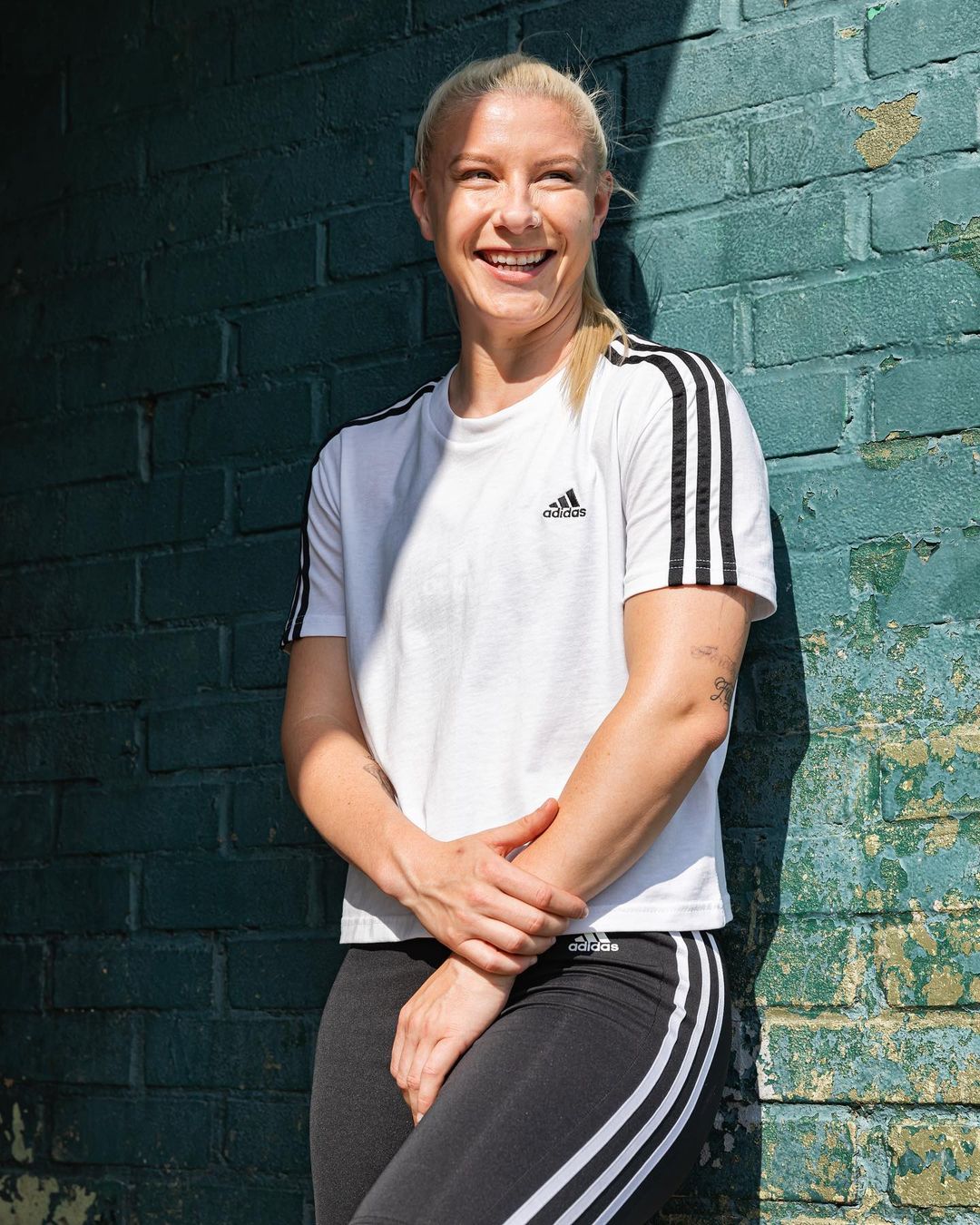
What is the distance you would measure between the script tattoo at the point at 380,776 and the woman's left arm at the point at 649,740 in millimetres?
349

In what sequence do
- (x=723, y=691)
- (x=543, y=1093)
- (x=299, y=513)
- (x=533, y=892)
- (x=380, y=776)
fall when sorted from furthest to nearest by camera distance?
(x=299, y=513)
(x=380, y=776)
(x=723, y=691)
(x=533, y=892)
(x=543, y=1093)

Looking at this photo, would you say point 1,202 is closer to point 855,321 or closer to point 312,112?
point 312,112

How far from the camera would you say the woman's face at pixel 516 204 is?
7.61 feet

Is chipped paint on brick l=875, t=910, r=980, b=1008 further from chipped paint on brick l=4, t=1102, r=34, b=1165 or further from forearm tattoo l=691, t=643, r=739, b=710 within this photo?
chipped paint on brick l=4, t=1102, r=34, b=1165

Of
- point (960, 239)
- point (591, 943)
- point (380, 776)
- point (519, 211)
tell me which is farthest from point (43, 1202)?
point (960, 239)

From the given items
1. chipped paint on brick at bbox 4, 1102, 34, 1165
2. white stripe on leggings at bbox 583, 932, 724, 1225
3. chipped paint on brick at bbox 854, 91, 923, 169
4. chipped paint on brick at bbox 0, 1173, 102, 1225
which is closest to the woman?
white stripe on leggings at bbox 583, 932, 724, 1225

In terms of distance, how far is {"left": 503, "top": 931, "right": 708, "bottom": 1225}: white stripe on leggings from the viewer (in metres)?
1.74

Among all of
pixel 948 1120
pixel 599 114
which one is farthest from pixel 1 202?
pixel 948 1120

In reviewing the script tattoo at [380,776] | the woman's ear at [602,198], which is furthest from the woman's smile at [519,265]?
the script tattoo at [380,776]

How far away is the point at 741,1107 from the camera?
2.32m

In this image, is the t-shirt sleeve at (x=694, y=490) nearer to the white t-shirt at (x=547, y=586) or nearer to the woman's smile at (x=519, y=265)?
the white t-shirt at (x=547, y=586)

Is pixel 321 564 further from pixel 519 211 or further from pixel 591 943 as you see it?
pixel 591 943

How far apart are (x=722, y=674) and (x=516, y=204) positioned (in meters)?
0.81

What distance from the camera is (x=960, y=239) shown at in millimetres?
2348
